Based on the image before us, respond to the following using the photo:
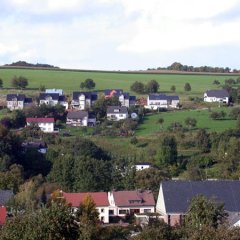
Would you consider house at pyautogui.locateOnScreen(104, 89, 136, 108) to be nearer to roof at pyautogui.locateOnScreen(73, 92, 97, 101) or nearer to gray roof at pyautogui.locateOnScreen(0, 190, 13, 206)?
roof at pyautogui.locateOnScreen(73, 92, 97, 101)

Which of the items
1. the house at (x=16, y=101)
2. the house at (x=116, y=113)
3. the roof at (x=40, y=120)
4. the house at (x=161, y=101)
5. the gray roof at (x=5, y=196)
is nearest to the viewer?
the gray roof at (x=5, y=196)

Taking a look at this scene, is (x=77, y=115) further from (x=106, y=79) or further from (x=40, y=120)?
(x=106, y=79)

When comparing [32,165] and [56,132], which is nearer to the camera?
[32,165]

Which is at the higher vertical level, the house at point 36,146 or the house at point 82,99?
the house at point 82,99

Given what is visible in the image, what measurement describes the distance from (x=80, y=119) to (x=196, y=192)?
26.5 meters

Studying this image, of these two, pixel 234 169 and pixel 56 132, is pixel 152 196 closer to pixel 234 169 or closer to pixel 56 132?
pixel 234 169

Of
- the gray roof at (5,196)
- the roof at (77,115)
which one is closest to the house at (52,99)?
the roof at (77,115)

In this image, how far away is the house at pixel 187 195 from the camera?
1320 inches

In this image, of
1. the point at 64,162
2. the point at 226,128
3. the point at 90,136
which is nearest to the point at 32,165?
the point at 64,162

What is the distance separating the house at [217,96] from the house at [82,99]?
9938 mm

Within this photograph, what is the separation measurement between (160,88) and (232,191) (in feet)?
145

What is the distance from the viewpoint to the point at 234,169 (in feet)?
145

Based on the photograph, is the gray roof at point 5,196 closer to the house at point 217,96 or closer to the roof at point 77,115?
the roof at point 77,115

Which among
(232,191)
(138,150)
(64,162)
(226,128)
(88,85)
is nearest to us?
(232,191)
